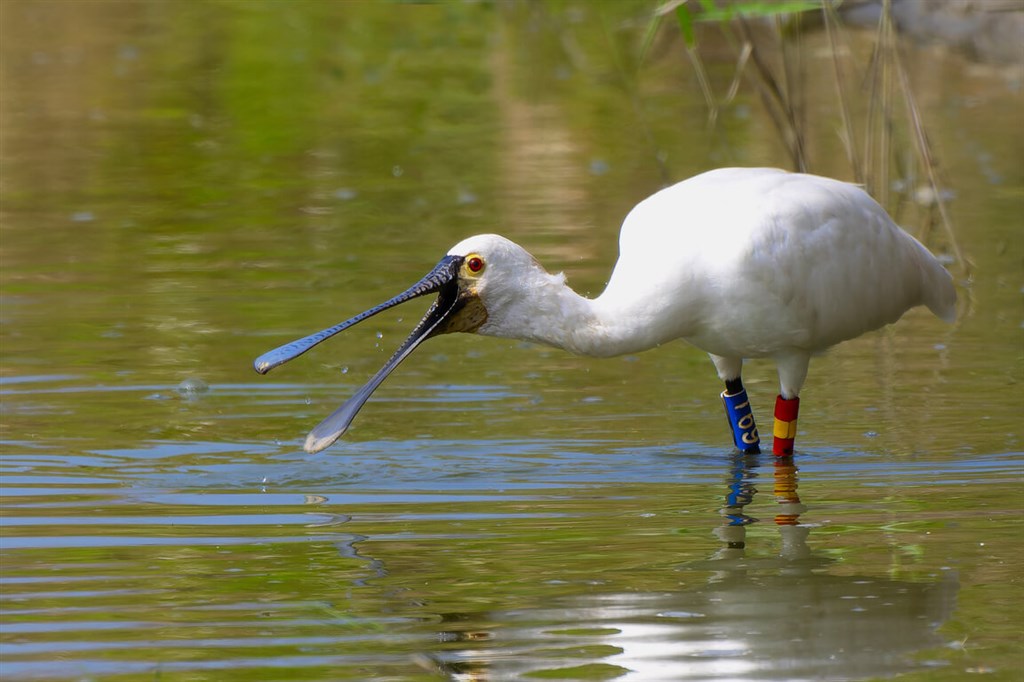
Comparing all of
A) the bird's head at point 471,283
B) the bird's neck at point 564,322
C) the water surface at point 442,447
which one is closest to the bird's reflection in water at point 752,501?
the water surface at point 442,447

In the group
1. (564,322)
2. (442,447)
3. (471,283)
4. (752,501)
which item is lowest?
(752,501)

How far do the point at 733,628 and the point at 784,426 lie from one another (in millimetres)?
2116

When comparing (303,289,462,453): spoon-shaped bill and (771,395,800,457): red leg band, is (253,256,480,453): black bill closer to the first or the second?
(303,289,462,453): spoon-shaped bill

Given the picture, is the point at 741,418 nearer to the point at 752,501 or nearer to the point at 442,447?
the point at 752,501

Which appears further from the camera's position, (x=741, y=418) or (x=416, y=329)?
(x=741, y=418)

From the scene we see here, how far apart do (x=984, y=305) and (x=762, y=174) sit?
285 centimetres

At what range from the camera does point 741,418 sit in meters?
6.72

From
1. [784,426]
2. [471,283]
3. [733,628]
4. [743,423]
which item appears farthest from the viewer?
[743,423]

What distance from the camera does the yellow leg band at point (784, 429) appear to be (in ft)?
21.6

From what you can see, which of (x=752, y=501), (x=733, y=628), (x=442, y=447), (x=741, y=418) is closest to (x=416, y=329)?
(x=442, y=447)

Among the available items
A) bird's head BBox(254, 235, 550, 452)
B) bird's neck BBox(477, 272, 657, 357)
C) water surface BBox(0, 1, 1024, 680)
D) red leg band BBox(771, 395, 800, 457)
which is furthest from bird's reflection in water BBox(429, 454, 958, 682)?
red leg band BBox(771, 395, 800, 457)

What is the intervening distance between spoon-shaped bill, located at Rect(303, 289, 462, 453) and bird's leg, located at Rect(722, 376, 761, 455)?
136 centimetres

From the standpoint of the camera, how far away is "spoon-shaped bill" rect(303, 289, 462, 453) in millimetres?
5781

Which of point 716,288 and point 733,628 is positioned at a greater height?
point 716,288
